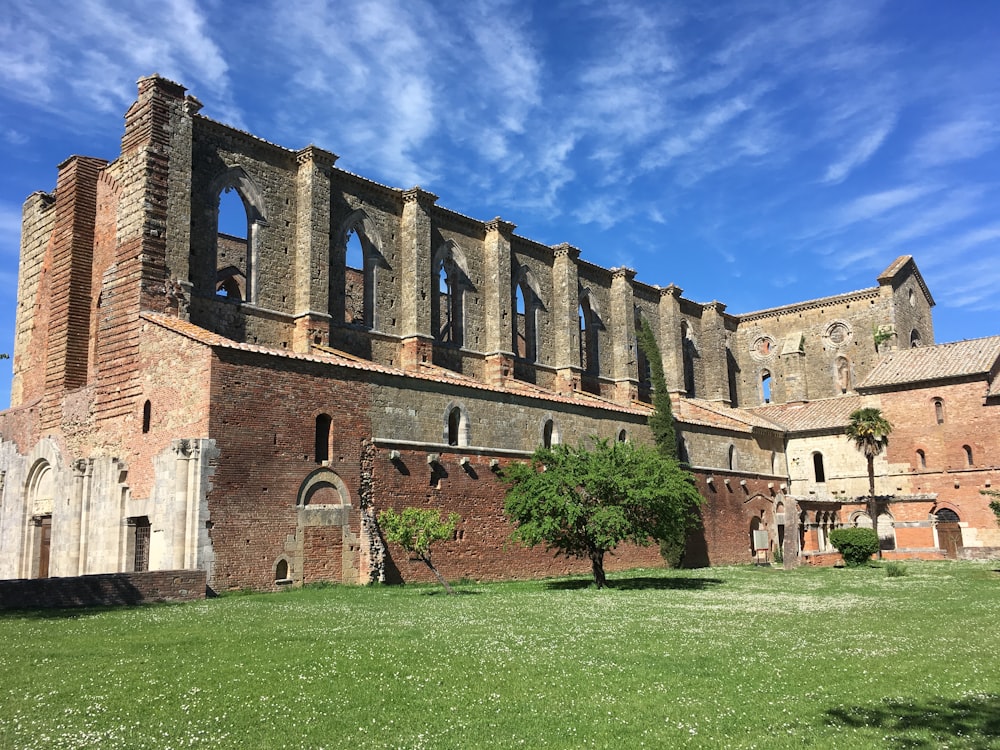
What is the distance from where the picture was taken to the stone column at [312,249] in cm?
2789

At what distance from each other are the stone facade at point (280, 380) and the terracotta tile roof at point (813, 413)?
4.55 metres

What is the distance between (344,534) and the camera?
868 inches

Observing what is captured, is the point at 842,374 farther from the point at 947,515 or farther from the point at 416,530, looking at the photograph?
the point at 416,530

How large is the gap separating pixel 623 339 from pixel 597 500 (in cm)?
1965

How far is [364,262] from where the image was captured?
31.7m

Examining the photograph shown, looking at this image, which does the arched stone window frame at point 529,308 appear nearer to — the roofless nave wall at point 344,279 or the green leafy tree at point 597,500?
the roofless nave wall at point 344,279

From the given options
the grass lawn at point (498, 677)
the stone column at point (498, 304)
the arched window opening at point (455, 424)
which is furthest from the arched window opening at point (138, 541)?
the stone column at point (498, 304)

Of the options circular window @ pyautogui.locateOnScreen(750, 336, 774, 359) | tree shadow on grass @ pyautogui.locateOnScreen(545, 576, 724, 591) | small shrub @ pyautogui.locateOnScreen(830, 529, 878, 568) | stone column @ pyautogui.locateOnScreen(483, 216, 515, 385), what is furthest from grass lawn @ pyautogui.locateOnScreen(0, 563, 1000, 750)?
circular window @ pyautogui.locateOnScreen(750, 336, 774, 359)

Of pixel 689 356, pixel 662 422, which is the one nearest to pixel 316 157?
pixel 662 422

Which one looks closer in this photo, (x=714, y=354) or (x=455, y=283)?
(x=455, y=283)

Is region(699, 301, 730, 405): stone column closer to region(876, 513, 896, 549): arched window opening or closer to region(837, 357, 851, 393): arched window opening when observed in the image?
region(837, 357, 851, 393): arched window opening

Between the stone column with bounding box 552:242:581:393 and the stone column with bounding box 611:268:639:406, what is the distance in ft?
11.3

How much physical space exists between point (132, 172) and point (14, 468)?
426 inches

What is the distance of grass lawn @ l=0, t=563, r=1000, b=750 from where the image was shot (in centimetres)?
747
